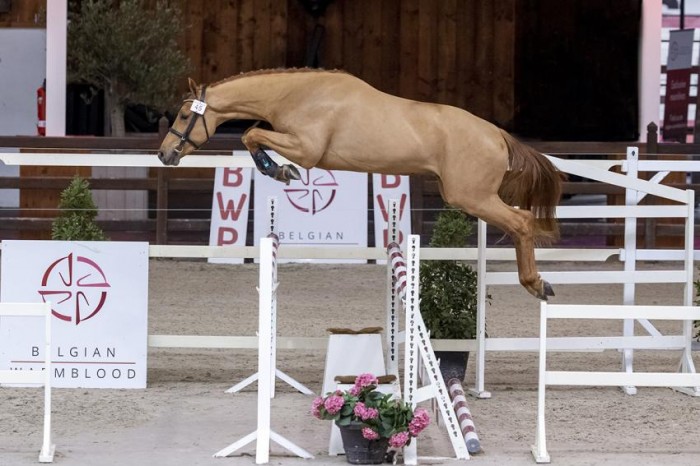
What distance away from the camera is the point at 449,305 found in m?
7.45

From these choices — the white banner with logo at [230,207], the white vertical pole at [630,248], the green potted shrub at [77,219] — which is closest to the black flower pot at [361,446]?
the white vertical pole at [630,248]

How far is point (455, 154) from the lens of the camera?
6113 mm

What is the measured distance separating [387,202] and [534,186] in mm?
5611

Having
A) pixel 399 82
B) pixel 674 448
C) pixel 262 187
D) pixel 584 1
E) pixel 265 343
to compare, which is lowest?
pixel 674 448

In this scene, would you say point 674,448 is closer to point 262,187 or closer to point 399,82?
point 262,187

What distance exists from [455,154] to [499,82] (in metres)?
9.73

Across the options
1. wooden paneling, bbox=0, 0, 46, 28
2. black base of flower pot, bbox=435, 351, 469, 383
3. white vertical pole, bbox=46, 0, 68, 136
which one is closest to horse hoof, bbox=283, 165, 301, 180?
black base of flower pot, bbox=435, 351, 469, 383

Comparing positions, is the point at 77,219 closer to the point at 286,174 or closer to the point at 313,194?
the point at 286,174

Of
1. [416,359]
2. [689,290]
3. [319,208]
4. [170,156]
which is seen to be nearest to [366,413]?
[416,359]

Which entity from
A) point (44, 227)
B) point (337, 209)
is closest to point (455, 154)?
point (337, 209)

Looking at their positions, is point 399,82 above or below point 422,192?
above

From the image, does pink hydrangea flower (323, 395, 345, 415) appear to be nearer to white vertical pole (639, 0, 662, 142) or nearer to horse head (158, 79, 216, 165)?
horse head (158, 79, 216, 165)

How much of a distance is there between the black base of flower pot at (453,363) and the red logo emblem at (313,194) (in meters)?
4.44

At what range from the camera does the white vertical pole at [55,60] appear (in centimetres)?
1331
